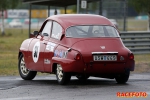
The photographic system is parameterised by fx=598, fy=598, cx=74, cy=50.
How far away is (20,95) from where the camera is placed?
11.2m

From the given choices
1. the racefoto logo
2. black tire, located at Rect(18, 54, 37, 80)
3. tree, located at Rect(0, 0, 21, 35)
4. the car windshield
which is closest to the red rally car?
the car windshield

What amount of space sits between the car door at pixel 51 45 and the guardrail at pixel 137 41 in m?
11.5

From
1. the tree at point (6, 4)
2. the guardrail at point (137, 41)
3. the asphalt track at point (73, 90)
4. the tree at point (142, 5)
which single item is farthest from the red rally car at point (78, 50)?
the tree at point (6, 4)

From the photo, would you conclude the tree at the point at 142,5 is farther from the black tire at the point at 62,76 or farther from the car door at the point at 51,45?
the black tire at the point at 62,76

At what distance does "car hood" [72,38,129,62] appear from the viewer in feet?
41.8

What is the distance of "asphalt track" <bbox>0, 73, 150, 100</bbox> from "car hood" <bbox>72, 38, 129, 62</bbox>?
692mm

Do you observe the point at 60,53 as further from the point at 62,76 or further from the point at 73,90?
the point at 73,90

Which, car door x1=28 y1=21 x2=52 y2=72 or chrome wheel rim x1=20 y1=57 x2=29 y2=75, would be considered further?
chrome wheel rim x1=20 y1=57 x2=29 y2=75

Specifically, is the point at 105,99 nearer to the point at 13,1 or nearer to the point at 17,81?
the point at 17,81

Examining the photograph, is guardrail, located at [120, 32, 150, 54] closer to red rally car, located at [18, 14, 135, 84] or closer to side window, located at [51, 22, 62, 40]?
red rally car, located at [18, 14, 135, 84]

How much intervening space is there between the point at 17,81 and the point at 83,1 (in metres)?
13.0

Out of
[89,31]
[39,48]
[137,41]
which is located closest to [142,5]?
[137,41]

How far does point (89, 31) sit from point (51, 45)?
928 millimetres

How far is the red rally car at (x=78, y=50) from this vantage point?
1278 centimetres
